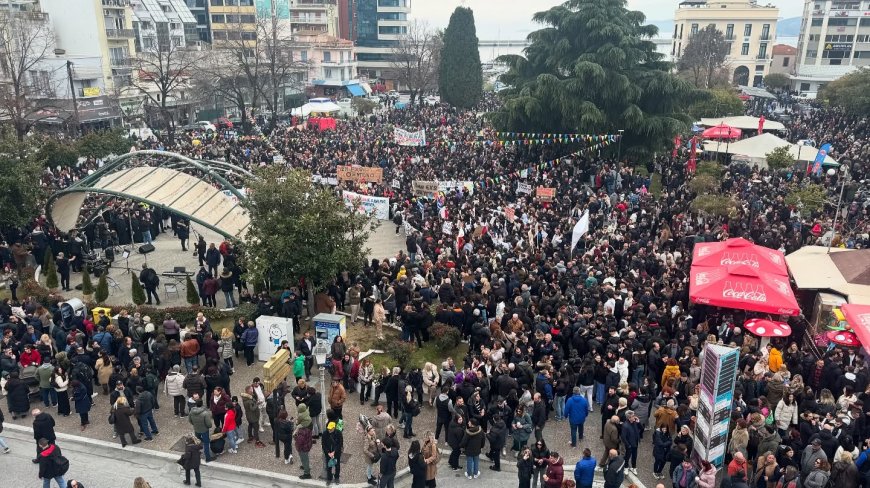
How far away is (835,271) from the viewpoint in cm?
1571

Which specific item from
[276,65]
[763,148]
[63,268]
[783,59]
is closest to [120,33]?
[276,65]

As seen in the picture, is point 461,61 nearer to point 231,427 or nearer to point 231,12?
point 231,12

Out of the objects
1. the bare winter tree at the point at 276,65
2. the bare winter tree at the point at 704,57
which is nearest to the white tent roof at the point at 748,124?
the bare winter tree at the point at 704,57

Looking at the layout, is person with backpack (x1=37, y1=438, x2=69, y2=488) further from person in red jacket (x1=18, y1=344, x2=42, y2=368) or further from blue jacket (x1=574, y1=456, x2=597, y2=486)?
blue jacket (x1=574, y1=456, x2=597, y2=486)

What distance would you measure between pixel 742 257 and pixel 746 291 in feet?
4.24

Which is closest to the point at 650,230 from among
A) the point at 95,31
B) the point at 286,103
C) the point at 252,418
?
the point at 252,418

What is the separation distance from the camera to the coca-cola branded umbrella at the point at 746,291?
13.9 meters

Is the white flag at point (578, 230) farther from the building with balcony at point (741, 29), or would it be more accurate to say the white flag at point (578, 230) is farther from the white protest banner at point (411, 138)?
the building with balcony at point (741, 29)

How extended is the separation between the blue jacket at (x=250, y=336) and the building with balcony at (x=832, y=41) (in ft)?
277

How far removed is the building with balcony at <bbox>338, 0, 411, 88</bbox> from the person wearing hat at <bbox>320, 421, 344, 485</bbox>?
85.8 m

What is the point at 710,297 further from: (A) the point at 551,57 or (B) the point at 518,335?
(A) the point at 551,57

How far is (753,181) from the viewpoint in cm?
2819

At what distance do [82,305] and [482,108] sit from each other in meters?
51.7

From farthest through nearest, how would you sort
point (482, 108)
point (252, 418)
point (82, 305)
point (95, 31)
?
point (482, 108) → point (95, 31) → point (82, 305) → point (252, 418)
